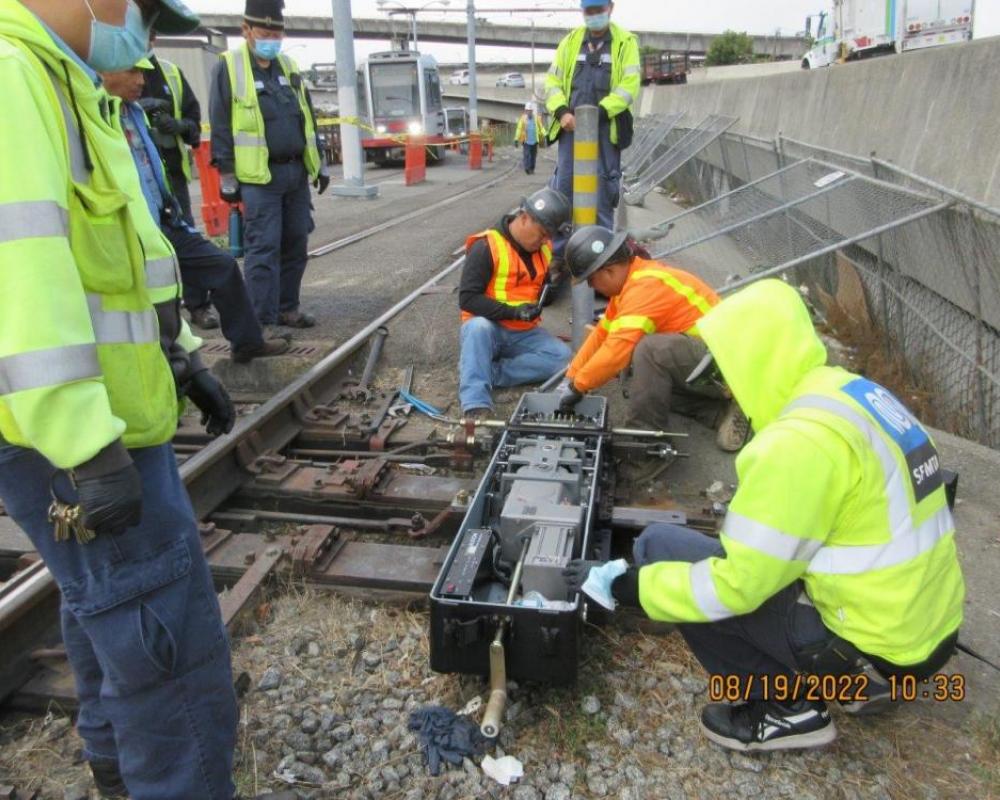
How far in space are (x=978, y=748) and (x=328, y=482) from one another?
2998 mm

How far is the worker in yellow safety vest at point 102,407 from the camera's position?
154cm

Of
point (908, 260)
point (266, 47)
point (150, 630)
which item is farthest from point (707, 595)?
point (266, 47)

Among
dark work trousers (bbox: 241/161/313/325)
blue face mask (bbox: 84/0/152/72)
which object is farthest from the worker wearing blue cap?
blue face mask (bbox: 84/0/152/72)

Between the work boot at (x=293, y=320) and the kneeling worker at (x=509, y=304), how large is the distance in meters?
1.71

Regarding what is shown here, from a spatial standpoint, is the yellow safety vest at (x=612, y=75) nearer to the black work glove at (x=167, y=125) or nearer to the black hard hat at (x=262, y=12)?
the black hard hat at (x=262, y=12)

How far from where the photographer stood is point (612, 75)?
6969 mm

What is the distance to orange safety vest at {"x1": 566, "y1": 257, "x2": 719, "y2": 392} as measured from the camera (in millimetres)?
4176

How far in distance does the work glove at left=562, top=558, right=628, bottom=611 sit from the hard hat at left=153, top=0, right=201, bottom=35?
6.45ft

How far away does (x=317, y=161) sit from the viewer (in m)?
6.23

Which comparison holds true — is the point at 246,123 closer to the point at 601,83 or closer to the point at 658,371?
the point at 601,83

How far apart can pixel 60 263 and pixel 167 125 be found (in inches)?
195

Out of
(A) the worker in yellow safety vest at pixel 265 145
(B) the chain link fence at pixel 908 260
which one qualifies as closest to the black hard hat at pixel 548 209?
(B) the chain link fence at pixel 908 260

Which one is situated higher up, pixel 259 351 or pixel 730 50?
pixel 730 50

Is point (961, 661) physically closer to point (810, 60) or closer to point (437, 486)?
point (437, 486)
